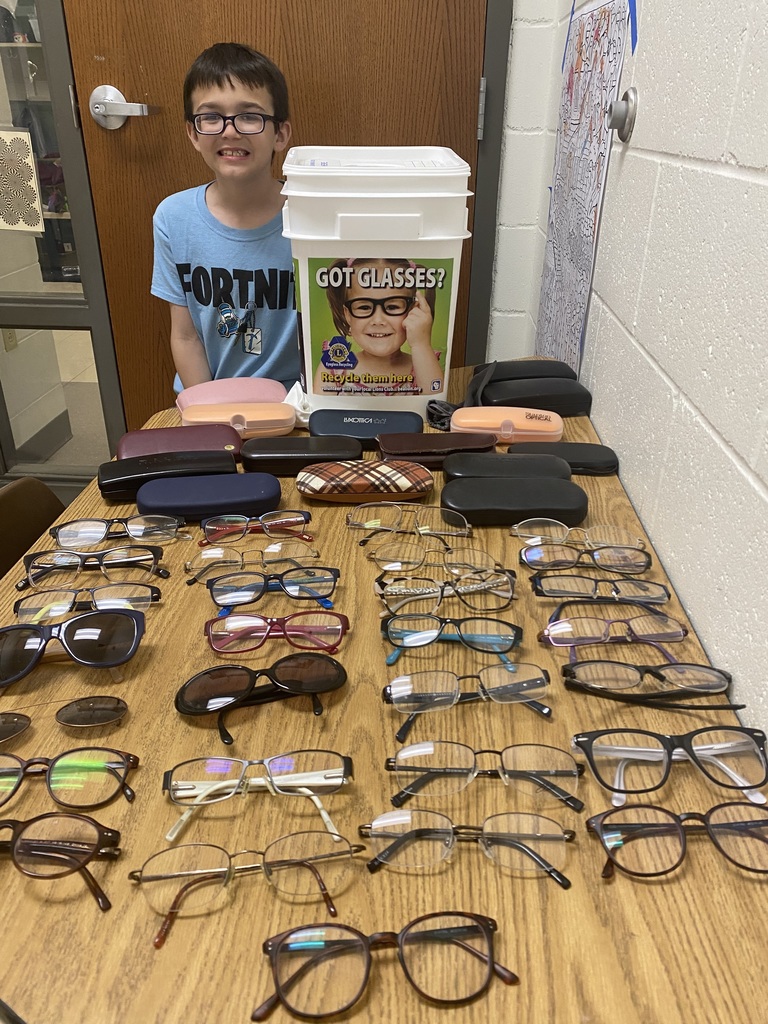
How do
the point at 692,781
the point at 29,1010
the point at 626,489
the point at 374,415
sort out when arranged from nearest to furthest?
1. the point at 29,1010
2. the point at 692,781
3. the point at 626,489
4. the point at 374,415

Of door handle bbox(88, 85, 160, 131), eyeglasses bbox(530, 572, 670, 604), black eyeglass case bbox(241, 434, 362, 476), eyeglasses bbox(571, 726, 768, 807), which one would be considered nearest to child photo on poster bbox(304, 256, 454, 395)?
black eyeglass case bbox(241, 434, 362, 476)

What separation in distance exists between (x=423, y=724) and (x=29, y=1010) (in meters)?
0.30

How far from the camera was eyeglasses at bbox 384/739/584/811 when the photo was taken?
19.8 inches

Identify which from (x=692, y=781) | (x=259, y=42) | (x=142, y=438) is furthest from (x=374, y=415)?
(x=259, y=42)

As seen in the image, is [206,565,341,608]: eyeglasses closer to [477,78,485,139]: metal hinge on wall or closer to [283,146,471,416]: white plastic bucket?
[283,146,471,416]: white plastic bucket

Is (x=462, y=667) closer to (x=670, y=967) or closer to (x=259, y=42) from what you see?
(x=670, y=967)

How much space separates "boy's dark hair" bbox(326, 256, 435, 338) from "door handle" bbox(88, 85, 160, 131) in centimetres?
109

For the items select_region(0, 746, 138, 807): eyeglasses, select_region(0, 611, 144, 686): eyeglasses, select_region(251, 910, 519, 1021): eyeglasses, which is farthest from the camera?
select_region(0, 611, 144, 686): eyeglasses

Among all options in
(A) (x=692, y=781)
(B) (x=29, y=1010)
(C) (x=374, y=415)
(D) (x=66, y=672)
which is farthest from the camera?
(C) (x=374, y=415)

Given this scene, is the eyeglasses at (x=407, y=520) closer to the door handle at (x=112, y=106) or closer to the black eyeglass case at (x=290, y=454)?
the black eyeglass case at (x=290, y=454)

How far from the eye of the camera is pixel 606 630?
2.16 ft

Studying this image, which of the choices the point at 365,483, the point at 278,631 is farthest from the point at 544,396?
the point at 278,631

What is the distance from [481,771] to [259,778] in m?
0.16

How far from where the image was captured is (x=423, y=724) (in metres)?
0.57
